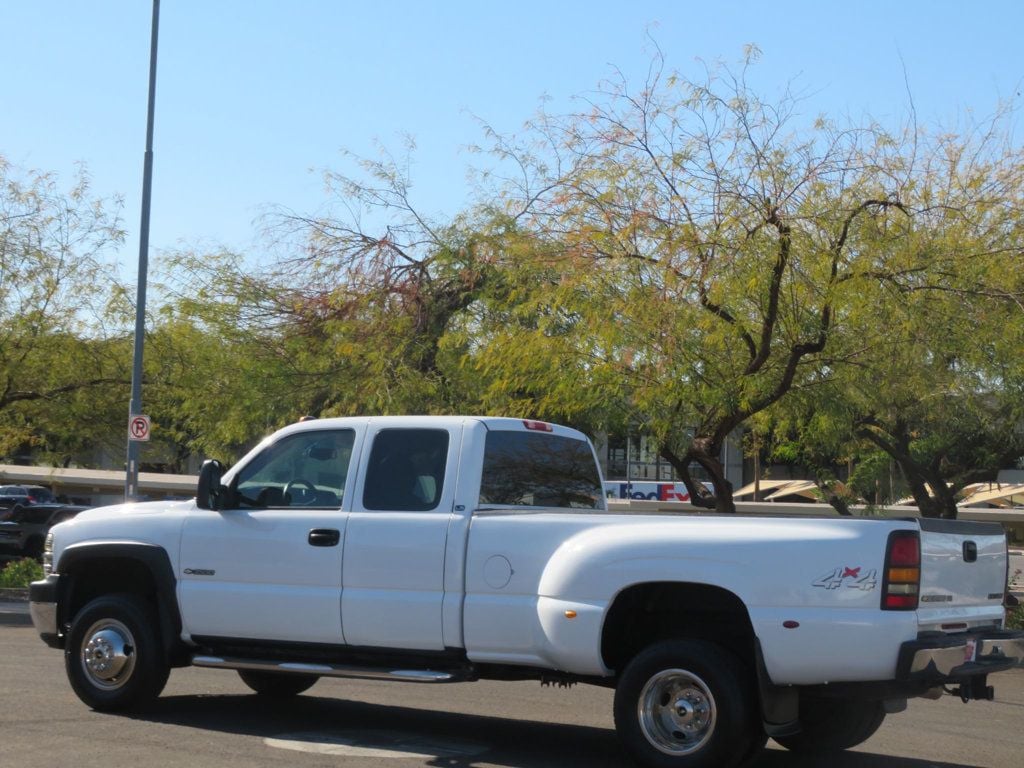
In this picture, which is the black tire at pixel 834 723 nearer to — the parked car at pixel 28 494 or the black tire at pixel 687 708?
the black tire at pixel 687 708

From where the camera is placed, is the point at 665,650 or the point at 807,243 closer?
the point at 665,650

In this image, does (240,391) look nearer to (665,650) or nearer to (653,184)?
(653,184)

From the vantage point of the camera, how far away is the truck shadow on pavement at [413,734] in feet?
25.3

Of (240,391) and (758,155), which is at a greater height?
(758,155)

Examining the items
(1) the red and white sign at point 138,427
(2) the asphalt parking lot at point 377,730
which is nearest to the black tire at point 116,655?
(2) the asphalt parking lot at point 377,730

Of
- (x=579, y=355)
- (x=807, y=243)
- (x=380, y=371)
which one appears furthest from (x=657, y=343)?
(x=380, y=371)

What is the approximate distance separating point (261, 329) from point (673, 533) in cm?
1788

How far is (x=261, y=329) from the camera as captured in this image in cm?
2402

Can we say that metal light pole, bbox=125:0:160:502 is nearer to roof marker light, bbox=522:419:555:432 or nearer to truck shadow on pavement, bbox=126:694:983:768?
truck shadow on pavement, bbox=126:694:983:768

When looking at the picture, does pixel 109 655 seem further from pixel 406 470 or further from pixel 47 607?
pixel 406 470

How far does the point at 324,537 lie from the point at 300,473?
657mm

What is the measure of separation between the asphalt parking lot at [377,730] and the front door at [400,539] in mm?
736

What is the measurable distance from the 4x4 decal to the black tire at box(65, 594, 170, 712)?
14.5 ft

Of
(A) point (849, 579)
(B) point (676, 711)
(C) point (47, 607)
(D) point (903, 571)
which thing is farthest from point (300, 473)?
(D) point (903, 571)
